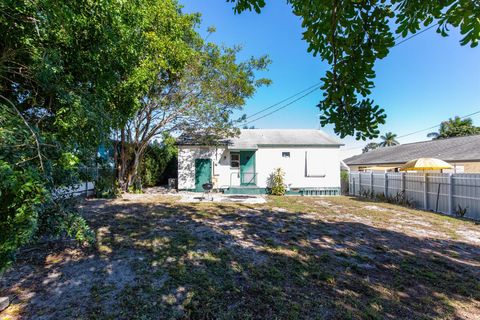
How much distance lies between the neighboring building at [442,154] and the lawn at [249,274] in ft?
36.1

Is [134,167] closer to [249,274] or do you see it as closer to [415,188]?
[249,274]

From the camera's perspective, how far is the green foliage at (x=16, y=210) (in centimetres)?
188

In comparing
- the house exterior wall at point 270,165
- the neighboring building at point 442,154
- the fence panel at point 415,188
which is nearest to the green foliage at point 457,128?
the neighboring building at point 442,154

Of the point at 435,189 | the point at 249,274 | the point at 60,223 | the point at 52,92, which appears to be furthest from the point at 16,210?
the point at 435,189

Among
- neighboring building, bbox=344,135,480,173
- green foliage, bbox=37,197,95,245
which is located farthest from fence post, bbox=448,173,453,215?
green foliage, bbox=37,197,95,245

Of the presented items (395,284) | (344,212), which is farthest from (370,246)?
(344,212)

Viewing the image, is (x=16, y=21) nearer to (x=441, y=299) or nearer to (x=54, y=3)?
(x=54, y=3)

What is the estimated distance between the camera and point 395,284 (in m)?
3.37

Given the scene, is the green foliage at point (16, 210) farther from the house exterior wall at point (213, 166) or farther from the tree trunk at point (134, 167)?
the house exterior wall at point (213, 166)

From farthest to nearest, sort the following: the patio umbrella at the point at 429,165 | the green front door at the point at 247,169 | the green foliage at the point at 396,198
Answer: the green front door at the point at 247,169 < the green foliage at the point at 396,198 < the patio umbrella at the point at 429,165

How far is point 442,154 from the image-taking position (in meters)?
18.2

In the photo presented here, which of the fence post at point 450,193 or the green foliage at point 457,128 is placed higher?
the green foliage at point 457,128

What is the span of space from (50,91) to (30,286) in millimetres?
2839

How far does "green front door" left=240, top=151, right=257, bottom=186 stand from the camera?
1441cm
